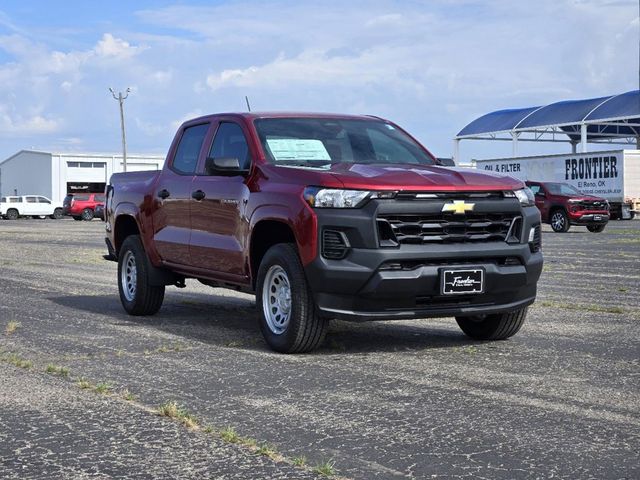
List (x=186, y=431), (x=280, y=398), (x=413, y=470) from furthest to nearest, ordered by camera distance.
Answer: (x=280, y=398) < (x=186, y=431) < (x=413, y=470)

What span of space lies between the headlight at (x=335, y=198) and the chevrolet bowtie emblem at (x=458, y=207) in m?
0.57

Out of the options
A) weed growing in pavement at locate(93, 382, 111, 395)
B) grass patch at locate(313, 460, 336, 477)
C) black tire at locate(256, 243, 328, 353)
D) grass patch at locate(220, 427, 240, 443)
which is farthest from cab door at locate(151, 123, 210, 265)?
grass patch at locate(313, 460, 336, 477)

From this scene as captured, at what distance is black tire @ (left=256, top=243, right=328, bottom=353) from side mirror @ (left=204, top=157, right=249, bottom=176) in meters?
0.80

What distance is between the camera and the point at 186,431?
195 inches

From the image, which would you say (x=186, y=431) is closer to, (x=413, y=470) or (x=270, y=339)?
(x=413, y=470)

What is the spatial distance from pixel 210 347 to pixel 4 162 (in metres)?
99.5

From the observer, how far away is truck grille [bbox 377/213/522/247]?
6934 millimetres

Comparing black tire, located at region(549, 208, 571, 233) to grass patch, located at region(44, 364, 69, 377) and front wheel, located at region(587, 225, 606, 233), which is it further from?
grass patch, located at region(44, 364, 69, 377)

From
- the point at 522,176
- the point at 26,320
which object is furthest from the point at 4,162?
the point at 26,320

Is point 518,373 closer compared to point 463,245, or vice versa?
point 518,373

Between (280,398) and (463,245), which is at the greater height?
Answer: (463,245)

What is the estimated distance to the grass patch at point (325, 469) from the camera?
419 cm

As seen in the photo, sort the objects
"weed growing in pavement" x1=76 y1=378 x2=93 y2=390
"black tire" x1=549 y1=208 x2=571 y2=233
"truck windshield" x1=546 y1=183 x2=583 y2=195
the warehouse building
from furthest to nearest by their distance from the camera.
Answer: the warehouse building, "truck windshield" x1=546 y1=183 x2=583 y2=195, "black tire" x1=549 y1=208 x2=571 y2=233, "weed growing in pavement" x1=76 y1=378 x2=93 y2=390

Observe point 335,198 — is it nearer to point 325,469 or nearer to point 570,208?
point 325,469
